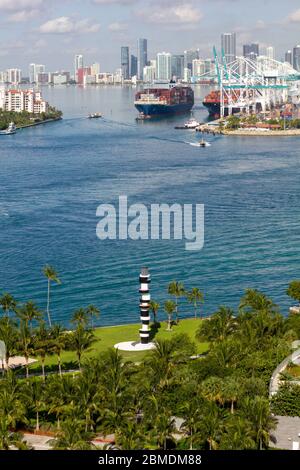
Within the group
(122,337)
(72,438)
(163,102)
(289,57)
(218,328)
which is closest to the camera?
(72,438)

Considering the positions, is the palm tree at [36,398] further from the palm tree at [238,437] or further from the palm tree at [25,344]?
the palm tree at [238,437]

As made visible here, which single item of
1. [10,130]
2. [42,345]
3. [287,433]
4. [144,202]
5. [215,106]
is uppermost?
[215,106]

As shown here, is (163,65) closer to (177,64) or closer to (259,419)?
(177,64)

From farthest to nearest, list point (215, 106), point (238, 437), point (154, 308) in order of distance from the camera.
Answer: point (215, 106) < point (154, 308) < point (238, 437)

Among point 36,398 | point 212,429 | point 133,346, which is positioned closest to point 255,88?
point 133,346

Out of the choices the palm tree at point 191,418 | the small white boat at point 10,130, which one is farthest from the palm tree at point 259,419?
the small white boat at point 10,130
